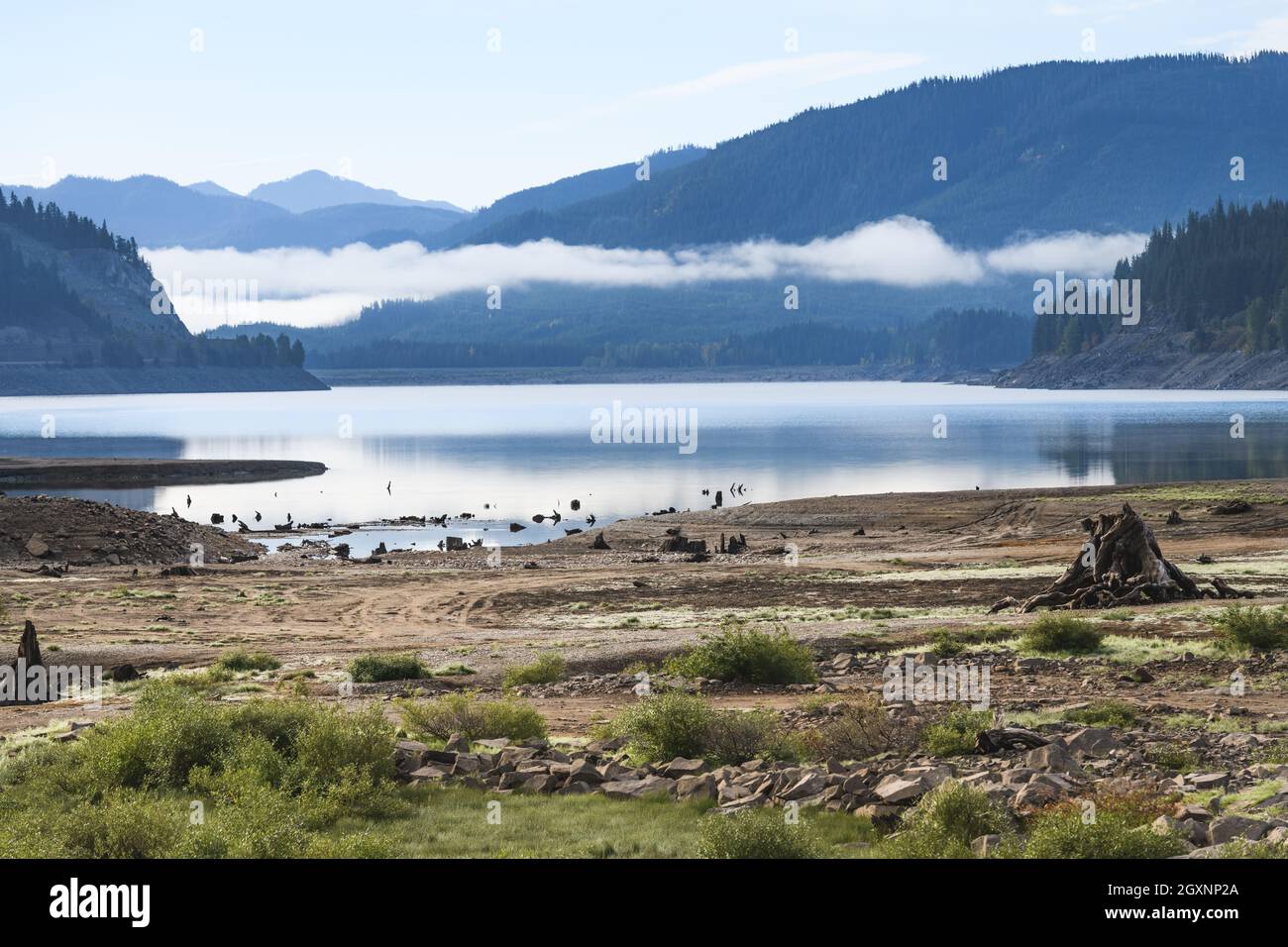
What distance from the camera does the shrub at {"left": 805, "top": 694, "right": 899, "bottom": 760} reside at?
18938 millimetres

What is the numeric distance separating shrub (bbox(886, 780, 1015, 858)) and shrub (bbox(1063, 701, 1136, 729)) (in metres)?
6.29

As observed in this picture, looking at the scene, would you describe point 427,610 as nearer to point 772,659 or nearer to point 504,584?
point 504,584

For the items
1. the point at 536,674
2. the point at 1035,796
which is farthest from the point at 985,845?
the point at 536,674

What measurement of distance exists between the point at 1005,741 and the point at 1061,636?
33.6 feet

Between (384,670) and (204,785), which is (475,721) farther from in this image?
(384,670)

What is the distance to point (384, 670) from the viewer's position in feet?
92.2

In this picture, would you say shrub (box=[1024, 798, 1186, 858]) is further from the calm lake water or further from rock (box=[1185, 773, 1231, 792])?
the calm lake water

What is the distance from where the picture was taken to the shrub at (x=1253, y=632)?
87.4ft

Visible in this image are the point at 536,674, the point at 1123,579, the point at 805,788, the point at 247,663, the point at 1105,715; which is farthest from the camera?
the point at 1123,579

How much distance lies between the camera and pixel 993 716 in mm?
20797

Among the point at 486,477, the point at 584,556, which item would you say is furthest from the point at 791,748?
the point at 486,477

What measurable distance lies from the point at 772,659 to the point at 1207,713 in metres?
8.29

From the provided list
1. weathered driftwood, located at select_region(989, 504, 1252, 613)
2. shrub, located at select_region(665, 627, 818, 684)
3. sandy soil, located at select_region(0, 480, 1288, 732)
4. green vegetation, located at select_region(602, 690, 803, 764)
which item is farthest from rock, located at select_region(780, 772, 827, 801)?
weathered driftwood, located at select_region(989, 504, 1252, 613)
